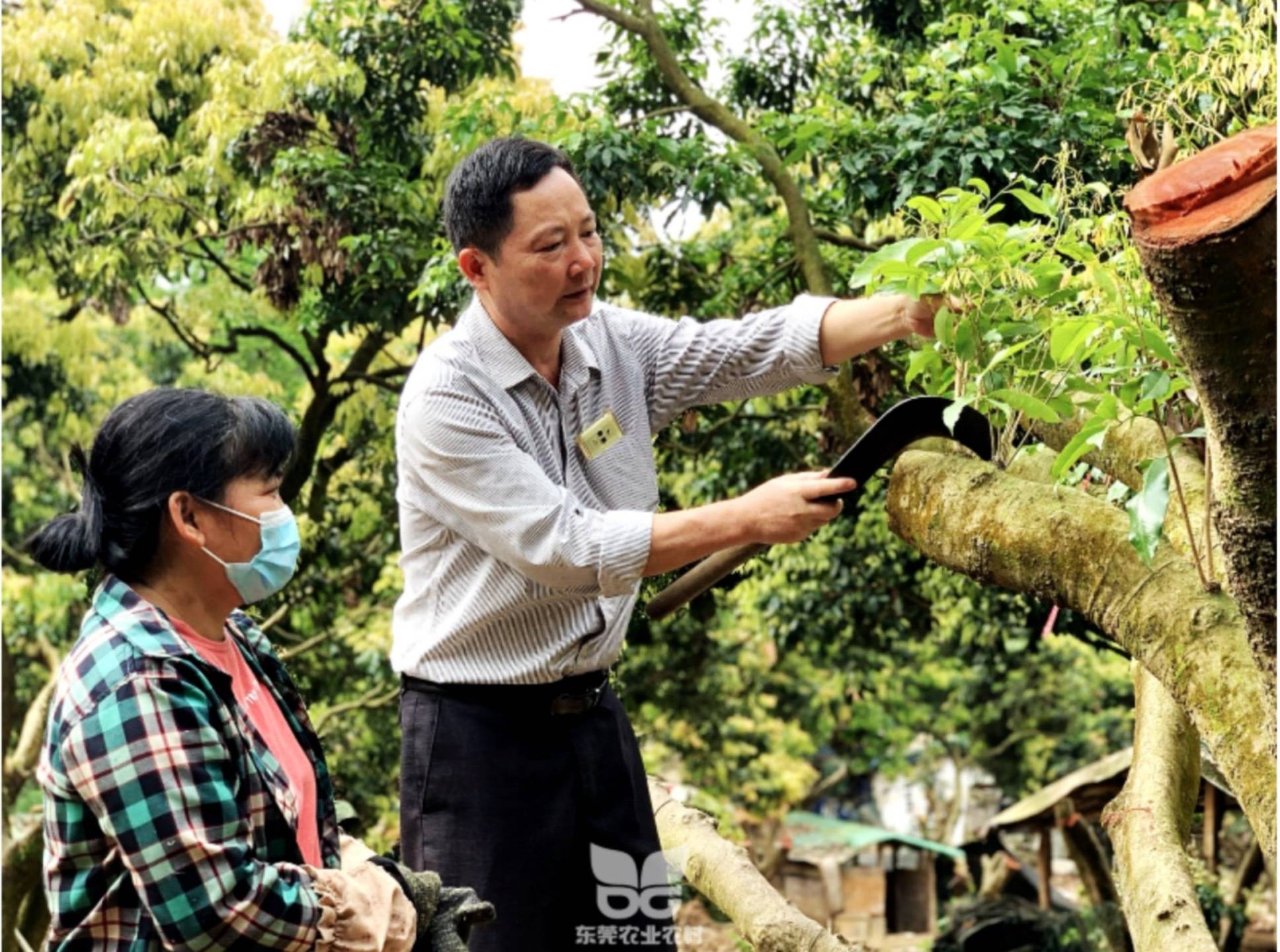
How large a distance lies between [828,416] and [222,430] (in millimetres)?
3296

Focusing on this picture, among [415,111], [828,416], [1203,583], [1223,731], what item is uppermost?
[415,111]

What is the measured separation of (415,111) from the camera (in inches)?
271

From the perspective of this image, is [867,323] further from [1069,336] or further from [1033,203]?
[1069,336]

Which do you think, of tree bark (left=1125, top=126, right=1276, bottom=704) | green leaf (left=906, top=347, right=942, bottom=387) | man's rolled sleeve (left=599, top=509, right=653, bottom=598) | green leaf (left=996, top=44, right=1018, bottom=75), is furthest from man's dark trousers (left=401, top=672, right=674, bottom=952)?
green leaf (left=996, top=44, right=1018, bottom=75)

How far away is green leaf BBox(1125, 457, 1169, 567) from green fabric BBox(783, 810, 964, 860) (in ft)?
45.3

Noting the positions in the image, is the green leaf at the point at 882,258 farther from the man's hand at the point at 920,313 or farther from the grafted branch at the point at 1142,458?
the grafted branch at the point at 1142,458

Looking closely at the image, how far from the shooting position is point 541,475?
7.96 ft

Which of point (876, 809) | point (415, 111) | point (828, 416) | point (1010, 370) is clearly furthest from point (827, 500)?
point (876, 809)

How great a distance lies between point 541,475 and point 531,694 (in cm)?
40

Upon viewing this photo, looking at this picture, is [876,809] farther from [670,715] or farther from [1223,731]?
[1223,731]

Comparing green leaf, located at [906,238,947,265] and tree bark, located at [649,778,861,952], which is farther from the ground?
green leaf, located at [906,238,947,265]

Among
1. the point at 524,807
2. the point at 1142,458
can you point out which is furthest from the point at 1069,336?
the point at 524,807

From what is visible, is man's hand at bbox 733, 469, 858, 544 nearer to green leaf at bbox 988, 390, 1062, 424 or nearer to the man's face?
green leaf at bbox 988, 390, 1062, 424

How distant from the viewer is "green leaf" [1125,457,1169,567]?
6.42 ft
